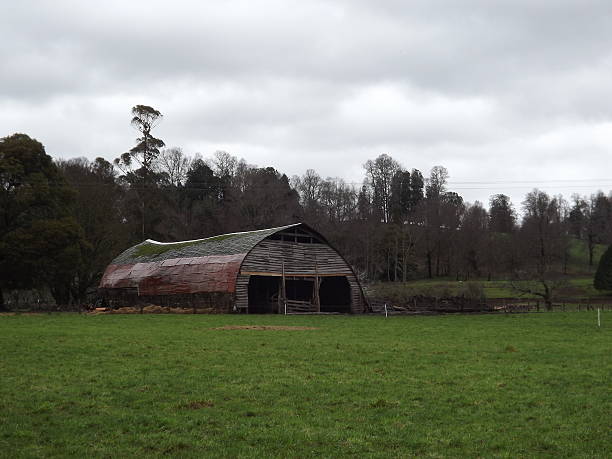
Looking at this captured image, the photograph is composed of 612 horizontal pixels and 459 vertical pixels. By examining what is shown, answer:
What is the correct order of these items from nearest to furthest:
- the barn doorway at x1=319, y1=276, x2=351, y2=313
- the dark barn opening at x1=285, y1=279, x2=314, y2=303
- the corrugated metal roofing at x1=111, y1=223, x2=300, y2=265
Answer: the corrugated metal roofing at x1=111, y1=223, x2=300, y2=265, the barn doorway at x1=319, y1=276, x2=351, y2=313, the dark barn opening at x1=285, y1=279, x2=314, y2=303

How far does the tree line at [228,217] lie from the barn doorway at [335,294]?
11.2m

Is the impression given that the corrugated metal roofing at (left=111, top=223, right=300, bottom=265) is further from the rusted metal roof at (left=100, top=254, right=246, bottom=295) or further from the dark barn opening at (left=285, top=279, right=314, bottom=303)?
the dark barn opening at (left=285, top=279, right=314, bottom=303)

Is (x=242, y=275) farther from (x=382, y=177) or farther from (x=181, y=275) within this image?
(x=382, y=177)

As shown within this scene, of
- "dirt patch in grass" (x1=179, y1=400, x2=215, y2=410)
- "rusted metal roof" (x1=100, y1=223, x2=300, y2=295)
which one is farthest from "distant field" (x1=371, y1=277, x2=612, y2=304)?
"dirt patch in grass" (x1=179, y1=400, x2=215, y2=410)

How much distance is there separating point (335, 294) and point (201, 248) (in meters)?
11.6

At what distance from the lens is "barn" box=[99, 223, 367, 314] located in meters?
43.3

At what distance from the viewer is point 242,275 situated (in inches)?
1687

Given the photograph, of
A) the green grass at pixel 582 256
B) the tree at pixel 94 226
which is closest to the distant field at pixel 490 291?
the green grass at pixel 582 256

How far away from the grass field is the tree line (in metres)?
26.5

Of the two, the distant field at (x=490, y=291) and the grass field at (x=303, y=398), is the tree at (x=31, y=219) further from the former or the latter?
the distant field at (x=490, y=291)

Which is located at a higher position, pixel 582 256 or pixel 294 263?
pixel 582 256

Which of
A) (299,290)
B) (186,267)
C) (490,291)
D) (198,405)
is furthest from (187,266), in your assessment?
(198,405)

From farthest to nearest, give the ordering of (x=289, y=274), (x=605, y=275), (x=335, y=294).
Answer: (x=605, y=275), (x=335, y=294), (x=289, y=274)

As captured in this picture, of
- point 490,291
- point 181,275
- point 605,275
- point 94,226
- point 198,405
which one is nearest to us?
point 198,405
